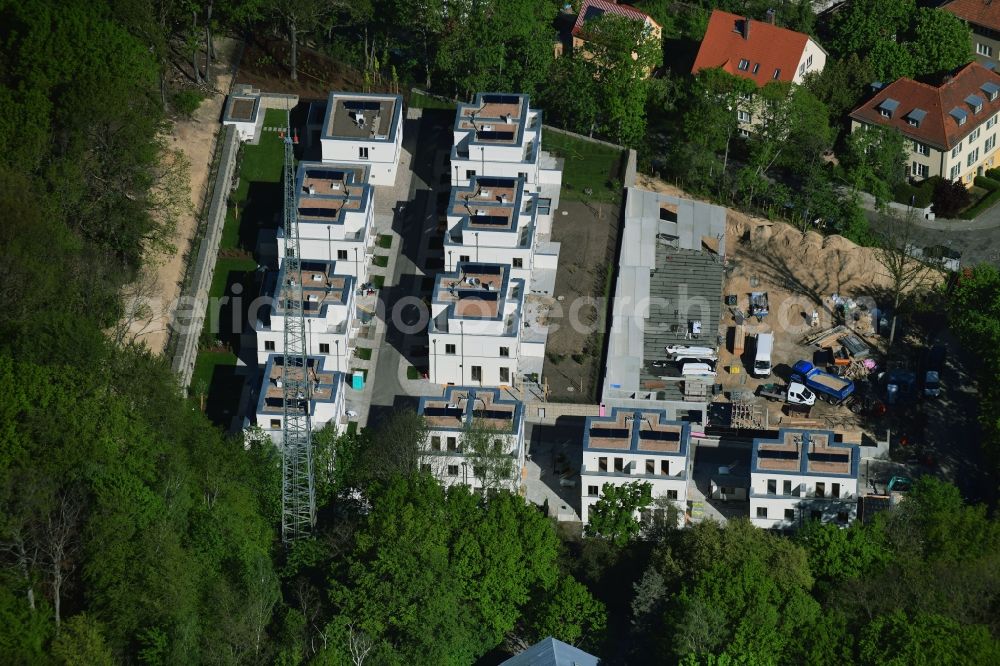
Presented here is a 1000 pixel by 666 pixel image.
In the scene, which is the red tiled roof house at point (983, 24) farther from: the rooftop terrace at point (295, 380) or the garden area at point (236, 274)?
the rooftop terrace at point (295, 380)

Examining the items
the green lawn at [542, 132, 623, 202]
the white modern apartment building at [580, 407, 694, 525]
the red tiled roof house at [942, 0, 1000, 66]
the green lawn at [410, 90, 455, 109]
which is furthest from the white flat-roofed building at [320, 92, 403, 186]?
the red tiled roof house at [942, 0, 1000, 66]

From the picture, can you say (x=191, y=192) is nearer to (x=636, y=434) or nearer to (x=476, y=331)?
(x=476, y=331)

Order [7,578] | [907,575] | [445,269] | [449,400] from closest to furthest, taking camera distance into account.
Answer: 1. [7,578]
2. [907,575]
3. [449,400]
4. [445,269]

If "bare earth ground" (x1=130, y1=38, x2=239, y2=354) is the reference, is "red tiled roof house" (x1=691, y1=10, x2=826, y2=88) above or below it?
above

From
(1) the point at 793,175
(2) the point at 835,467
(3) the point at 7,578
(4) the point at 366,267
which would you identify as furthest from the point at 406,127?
(3) the point at 7,578

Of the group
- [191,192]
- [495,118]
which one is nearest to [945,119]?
[495,118]

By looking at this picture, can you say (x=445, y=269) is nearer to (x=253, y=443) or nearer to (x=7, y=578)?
(x=253, y=443)

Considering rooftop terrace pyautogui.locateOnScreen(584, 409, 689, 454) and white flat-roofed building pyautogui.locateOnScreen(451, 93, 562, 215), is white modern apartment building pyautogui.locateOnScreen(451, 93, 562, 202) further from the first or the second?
rooftop terrace pyautogui.locateOnScreen(584, 409, 689, 454)
